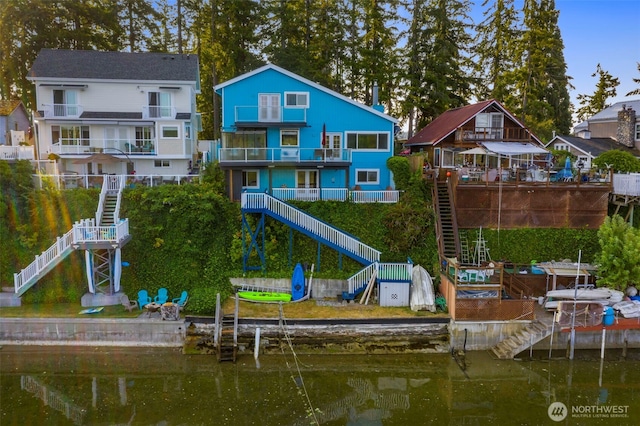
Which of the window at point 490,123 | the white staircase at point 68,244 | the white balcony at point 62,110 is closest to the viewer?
the white staircase at point 68,244

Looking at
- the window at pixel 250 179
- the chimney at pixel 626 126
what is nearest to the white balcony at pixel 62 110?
the window at pixel 250 179

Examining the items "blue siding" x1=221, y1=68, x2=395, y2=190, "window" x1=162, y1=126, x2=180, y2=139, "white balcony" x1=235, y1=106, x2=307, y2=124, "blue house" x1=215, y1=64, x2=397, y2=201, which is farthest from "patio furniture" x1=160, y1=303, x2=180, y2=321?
"window" x1=162, y1=126, x2=180, y2=139

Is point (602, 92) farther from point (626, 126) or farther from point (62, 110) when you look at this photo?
point (62, 110)

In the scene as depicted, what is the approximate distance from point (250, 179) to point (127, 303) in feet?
29.9

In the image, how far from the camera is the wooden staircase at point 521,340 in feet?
57.2

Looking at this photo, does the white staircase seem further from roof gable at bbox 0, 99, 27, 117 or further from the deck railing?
roof gable at bbox 0, 99, 27, 117

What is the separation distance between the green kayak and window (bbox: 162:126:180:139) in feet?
41.4

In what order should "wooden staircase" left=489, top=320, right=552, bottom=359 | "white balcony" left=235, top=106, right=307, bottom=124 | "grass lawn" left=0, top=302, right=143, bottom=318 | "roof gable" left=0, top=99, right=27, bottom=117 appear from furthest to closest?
"roof gable" left=0, top=99, right=27, bottom=117
"white balcony" left=235, top=106, right=307, bottom=124
"grass lawn" left=0, top=302, right=143, bottom=318
"wooden staircase" left=489, top=320, right=552, bottom=359

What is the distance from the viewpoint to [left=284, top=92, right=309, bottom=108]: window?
2586 cm

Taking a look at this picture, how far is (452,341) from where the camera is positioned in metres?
18.2

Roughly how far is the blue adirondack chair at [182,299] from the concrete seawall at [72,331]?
179cm

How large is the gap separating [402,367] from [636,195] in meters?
15.4

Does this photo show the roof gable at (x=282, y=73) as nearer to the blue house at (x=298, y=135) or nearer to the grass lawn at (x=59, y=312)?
the blue house at (x=298, y=135)

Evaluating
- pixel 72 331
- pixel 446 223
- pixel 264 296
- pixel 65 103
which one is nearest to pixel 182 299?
pixel 264 296
